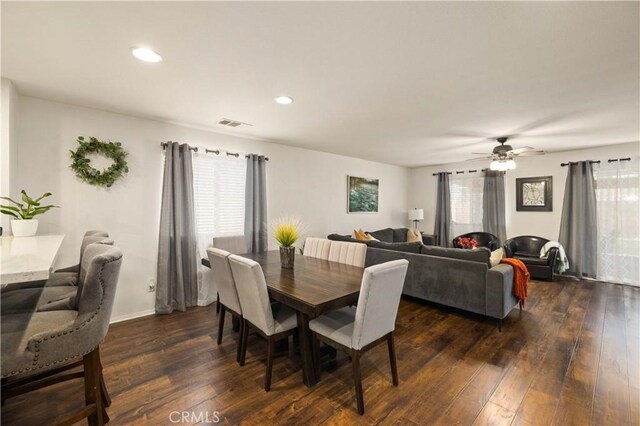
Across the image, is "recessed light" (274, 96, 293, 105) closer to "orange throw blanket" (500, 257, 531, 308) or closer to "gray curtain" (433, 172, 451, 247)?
"orange throw blanket" (500, 257, 531, 308)

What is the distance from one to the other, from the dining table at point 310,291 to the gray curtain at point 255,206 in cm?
157

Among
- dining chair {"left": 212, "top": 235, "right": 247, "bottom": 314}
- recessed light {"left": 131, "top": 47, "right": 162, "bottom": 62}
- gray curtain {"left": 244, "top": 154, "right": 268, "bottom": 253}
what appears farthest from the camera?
gray curtain {"left": 244, "top": 154, "right": 268, "bottom": 253}

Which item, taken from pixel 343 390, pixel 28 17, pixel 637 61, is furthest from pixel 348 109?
pixel 343 390

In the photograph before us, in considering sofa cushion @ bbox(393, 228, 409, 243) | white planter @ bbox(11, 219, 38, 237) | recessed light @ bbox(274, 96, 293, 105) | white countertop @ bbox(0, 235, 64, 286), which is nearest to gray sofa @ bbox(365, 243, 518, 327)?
recessed light @ bbox(274, 96, 293, 105)

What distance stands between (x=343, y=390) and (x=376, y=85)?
2521 mm

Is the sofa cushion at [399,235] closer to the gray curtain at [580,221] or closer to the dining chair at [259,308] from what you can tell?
the gray curtain at [580,221]

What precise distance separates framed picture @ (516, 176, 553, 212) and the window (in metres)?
5.62

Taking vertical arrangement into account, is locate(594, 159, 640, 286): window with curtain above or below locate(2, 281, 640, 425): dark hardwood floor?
above

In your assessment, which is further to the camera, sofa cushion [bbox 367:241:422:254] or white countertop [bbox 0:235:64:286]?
sofa cushion [bbox 367:241:422:254]

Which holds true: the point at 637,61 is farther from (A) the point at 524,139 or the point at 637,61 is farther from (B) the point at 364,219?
(B) the point at 364,219

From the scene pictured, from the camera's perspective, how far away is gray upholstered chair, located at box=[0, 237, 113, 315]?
5.14 ft

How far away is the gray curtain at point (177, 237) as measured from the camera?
11.2 ft

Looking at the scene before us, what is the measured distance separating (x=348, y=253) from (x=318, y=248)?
48cm

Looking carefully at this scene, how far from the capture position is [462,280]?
10.9 feet
